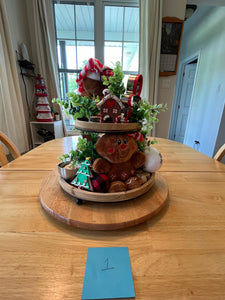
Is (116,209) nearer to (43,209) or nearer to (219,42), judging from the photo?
(43,209)

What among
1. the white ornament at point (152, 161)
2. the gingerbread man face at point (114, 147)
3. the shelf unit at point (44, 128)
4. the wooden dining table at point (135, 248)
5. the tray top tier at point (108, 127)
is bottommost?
the shelf unit at point (44, 128)

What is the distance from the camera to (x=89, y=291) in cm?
25

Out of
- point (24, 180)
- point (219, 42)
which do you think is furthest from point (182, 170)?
point (219, 42)

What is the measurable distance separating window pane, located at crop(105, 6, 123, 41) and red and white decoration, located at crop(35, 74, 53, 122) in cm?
129

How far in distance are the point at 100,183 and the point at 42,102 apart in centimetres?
202

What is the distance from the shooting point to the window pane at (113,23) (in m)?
2.23

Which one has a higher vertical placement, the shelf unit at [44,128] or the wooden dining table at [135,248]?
the wooden dining table at [135,248]

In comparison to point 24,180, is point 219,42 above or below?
above

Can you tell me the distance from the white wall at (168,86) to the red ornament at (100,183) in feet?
7.45

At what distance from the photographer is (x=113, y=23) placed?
2.28 meters

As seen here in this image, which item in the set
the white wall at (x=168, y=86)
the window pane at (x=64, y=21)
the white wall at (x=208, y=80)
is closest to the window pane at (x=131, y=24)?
the white wall at (x=168, y=86)

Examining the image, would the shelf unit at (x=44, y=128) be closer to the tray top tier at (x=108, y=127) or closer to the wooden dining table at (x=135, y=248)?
the wooden dining table at (x=135, y=248)

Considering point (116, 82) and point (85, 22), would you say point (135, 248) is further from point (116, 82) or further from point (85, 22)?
point (85, 22)

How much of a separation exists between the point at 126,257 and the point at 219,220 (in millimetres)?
298
